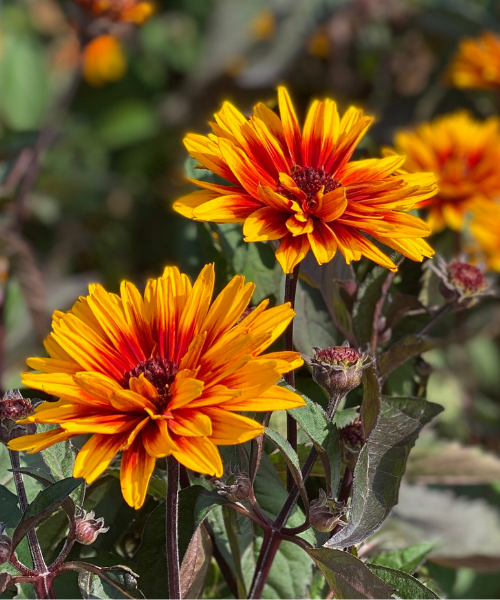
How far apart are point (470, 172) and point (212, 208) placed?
0.76 m

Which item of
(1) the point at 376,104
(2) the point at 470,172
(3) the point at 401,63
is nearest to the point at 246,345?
(2) the point at 470,172

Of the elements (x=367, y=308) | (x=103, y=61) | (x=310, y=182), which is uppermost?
(x=103, y=61)

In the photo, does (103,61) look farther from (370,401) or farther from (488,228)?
(370,401)

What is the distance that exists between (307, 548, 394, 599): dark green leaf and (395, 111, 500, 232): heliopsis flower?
635 mm

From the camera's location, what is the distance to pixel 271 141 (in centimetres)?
58

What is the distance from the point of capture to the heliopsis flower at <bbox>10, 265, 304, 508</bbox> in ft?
1.37

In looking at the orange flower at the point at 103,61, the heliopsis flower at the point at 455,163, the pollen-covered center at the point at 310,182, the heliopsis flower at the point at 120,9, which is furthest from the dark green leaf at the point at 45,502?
the orange flower at the point at 103,61

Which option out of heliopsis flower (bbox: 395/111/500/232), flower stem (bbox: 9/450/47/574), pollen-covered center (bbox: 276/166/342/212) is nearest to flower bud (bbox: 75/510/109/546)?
flower stem (bbox: 9/450/47/574)

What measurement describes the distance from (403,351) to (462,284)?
0.30 ft

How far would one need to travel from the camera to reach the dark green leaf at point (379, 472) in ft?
1.58

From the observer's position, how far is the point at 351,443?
0.56 meters

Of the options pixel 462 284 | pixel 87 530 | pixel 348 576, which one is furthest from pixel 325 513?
pixel 462 284

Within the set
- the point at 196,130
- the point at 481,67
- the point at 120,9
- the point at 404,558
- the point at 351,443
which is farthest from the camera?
the point at 196,130

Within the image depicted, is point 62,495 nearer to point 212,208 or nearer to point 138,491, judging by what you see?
point 138,491
